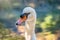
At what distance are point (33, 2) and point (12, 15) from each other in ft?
1.18

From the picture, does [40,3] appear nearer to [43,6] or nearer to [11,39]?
[43,6]

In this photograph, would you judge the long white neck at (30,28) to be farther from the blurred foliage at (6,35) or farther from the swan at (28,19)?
the blurred foliage at (6,35)

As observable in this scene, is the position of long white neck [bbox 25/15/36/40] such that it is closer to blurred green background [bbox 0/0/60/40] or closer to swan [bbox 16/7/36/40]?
swan [bbox 16/7/36/40]

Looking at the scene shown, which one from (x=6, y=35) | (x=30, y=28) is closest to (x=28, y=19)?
(x=30, y=28)

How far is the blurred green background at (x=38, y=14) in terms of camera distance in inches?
99.2

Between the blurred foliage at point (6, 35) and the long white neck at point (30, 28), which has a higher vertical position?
the long white neck at point (30, 28)

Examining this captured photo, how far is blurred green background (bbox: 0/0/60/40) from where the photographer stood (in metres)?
2.52

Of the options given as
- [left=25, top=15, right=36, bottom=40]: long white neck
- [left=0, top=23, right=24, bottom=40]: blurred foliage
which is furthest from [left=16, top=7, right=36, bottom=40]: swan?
[left=0, top=23, right=24, bottom=40]: blurred foliage

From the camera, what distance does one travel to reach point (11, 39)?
233cm

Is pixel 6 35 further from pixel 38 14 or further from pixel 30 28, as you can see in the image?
pixel 30 28

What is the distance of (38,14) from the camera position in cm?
255

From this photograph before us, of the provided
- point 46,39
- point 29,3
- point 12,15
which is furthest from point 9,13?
point 46,39

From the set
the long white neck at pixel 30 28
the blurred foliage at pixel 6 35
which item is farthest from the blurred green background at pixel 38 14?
the long white neck at pixel 30 28

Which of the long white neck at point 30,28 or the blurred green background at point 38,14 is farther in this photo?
the blurred green background at point 38,14
